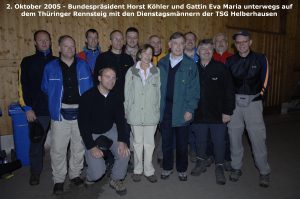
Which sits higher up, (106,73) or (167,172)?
(106,73)

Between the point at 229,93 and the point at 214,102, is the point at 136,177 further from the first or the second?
the point at 229,93

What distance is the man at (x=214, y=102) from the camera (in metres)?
3.97

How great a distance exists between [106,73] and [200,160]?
1965 mm

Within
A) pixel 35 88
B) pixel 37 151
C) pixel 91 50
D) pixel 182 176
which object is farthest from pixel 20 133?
pixel 182 176

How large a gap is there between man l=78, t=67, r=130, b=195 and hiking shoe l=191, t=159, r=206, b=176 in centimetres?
114

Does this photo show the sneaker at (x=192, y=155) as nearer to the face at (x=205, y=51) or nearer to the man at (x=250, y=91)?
the man at (x=250, y=91)

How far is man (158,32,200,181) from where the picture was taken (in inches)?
154

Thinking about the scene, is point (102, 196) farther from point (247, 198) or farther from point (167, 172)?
point (247, 198)

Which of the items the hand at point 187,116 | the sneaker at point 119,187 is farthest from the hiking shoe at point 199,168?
the sneaker at point 119,187

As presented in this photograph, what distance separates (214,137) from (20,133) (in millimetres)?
3023

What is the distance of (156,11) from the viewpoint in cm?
675

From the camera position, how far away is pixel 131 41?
179 inches

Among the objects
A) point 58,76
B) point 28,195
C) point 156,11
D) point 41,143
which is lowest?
point 28,195

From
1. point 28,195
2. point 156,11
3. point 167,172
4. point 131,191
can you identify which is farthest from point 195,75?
point 156,11
